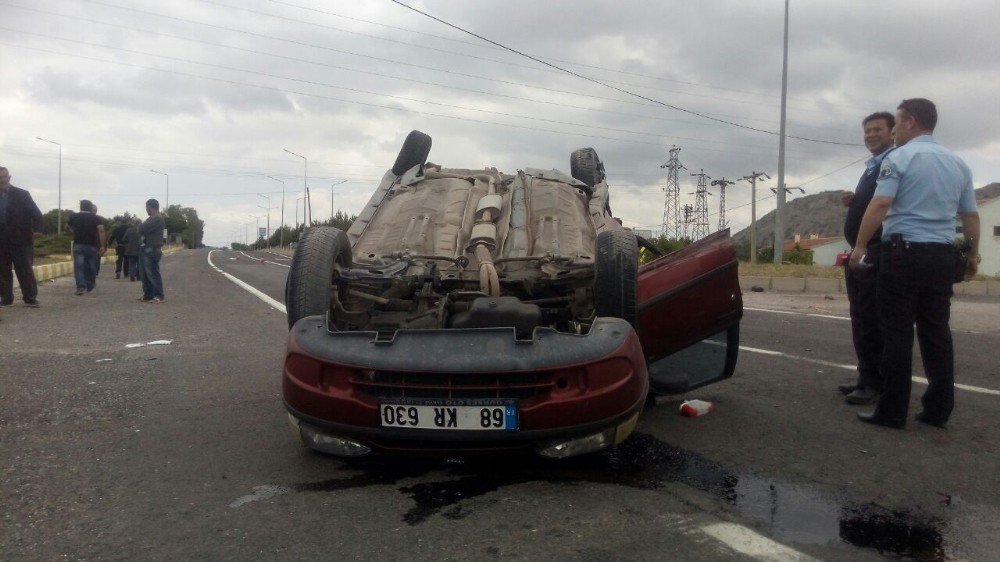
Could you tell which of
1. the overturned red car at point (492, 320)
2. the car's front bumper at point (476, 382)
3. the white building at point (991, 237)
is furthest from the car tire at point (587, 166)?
the white building at point (991, 237)

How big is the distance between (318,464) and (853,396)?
3563 mm

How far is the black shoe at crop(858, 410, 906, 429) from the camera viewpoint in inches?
181

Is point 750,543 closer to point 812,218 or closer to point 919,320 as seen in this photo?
point 919,320

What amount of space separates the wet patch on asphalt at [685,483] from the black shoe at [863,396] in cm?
180

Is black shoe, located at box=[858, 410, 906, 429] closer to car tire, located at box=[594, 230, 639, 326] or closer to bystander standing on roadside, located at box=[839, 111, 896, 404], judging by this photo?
bystander standing on roadside, located at box=[839, 111, 896, 404]

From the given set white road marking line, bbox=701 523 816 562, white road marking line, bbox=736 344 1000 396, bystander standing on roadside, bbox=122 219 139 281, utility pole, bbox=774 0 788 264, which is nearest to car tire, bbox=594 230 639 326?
white road marking line, bbox=701 523 816 562

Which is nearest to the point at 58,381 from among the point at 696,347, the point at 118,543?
the point at 118,543

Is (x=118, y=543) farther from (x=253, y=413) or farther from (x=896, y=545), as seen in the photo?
(x=896, y=545)

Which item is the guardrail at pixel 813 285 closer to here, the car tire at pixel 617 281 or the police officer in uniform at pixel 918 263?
the police officer in uniform at pixel 918 263

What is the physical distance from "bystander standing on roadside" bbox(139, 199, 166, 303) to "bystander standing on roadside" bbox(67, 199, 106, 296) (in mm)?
1565

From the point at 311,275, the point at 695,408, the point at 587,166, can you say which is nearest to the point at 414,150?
the point at 587,166

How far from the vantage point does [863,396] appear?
528 cm

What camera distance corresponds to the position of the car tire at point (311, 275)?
4.11 meters

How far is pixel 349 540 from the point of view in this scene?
9.47ft
